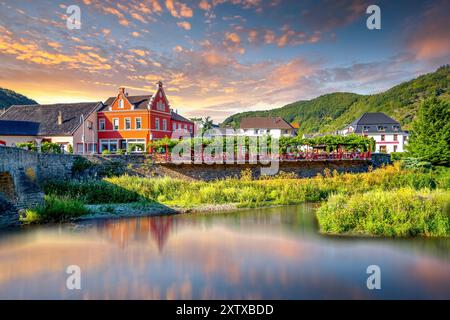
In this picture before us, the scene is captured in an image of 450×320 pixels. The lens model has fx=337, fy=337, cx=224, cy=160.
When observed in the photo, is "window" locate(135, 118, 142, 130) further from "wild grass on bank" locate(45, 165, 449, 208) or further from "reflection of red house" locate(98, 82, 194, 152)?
"wild grass on bank" locate(45, 165, 449, 208)

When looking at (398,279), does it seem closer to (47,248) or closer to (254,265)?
(254,265)

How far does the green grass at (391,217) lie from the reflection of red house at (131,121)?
25.6 m

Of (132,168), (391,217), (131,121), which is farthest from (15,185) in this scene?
(131,121)

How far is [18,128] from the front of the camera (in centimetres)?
3681

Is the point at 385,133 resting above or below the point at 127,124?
above

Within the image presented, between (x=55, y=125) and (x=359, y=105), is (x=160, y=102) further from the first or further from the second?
(x=359, y=105)

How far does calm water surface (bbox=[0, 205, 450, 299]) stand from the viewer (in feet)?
30.8

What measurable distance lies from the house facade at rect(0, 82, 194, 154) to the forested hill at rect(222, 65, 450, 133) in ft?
214

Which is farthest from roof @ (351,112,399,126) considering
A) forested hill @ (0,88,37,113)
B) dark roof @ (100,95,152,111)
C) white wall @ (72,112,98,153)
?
forested hill @ (0,88,37,113)

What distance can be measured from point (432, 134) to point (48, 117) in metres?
41.3

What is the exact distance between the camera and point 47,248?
42.6ft

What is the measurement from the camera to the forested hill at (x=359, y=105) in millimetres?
101250

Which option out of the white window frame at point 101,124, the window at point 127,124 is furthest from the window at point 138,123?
the white window frame at point 101,124

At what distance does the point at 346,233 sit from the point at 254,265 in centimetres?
511
